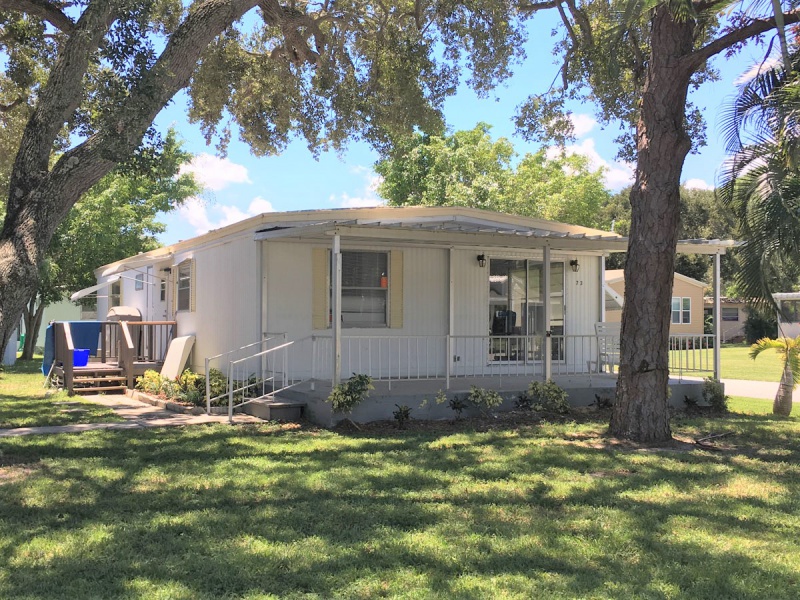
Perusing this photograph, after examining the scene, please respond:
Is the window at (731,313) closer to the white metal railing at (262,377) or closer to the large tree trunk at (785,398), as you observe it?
the large tree trunk at (785,398)

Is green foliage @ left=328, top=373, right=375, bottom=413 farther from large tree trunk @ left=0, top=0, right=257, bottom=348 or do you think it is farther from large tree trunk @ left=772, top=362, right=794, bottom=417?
large tree trunk @ left=772, top=362, right=794, bottom=417

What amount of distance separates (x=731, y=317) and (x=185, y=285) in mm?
37383

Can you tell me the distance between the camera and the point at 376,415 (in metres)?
9.05

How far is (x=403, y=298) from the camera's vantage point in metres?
11.3

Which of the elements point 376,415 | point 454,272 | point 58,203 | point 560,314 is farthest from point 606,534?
point 560,314

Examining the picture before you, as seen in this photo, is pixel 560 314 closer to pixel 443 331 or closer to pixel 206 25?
pixel 443 331

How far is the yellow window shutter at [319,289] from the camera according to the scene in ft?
35.1

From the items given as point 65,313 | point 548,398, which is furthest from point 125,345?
point 65,313

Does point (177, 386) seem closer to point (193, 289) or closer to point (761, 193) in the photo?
point (193, 289)

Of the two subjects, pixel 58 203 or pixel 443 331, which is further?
pixel 443 331

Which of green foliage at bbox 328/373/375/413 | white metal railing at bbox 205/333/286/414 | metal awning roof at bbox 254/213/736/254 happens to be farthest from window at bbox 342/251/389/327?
green foliage at bbox 328/373/375/413

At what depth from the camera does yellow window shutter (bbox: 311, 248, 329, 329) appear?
422 inches

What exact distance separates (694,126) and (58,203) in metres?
10.6

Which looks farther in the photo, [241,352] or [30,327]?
[30,327]
